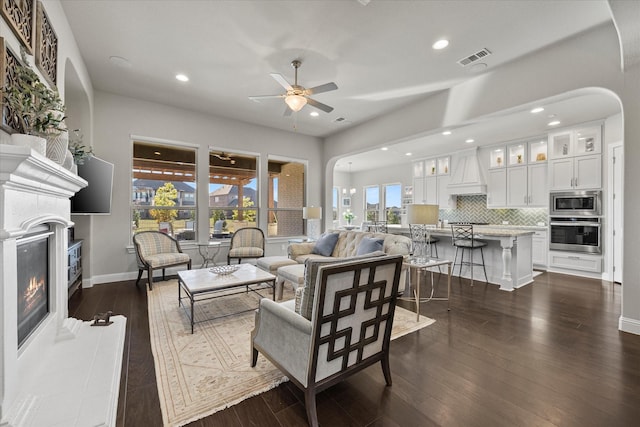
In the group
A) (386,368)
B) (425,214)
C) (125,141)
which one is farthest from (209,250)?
(386,368)

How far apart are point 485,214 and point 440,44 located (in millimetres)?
5719

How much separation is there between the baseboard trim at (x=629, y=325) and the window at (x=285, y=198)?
5410mm

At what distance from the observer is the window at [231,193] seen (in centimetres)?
564

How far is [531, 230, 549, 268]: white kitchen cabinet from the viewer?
6.01m

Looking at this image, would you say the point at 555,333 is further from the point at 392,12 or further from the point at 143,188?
the point at 143,188

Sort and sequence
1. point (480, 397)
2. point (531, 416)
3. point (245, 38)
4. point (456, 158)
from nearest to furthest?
point (531, 416)
point (480, 397)
point (245, 38)
point (456, 158)

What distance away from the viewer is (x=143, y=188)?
498 cm

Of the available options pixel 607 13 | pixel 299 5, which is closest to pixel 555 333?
pixel 607 13

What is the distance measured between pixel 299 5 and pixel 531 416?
355 cm

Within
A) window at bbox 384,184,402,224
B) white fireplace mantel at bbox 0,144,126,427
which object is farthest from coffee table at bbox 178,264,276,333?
window at bbox 384,184,402,224

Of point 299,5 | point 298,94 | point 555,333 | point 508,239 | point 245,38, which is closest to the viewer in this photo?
point 299,5

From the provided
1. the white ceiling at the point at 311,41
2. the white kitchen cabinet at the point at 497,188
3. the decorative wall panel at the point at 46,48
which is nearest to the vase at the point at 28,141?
the decorative wall panel at the point at 46,48

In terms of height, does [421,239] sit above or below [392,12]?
below

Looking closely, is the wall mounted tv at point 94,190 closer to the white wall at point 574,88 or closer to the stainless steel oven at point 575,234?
the white wall at point 574,88
